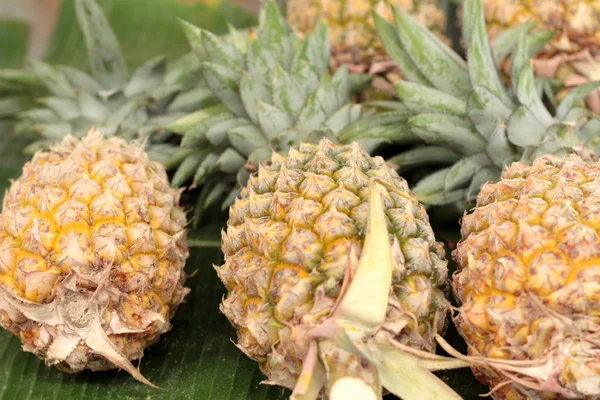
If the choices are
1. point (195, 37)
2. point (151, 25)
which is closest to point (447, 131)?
point (195, 37)

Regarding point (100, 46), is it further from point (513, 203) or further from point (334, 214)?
point (513, 203)

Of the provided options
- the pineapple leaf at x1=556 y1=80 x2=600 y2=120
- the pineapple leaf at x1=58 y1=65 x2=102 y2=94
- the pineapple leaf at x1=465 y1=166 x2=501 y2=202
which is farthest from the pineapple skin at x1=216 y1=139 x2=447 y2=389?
the pineapple leaf at x1=58 y1=65 x2=102 y2=94

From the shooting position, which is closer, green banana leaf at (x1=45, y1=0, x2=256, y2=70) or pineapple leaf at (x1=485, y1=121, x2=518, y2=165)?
pineapple leaf at (x1=485, y1=121, x2=518, y2=165)

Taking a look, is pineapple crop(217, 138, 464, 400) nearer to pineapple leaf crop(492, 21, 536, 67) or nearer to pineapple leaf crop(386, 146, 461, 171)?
pineapple leaf crop(386, 146, 461, 171)

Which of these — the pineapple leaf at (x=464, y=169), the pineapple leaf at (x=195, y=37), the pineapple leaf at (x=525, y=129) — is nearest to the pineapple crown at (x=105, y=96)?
the pineapple leaf at (x=195, y=37)

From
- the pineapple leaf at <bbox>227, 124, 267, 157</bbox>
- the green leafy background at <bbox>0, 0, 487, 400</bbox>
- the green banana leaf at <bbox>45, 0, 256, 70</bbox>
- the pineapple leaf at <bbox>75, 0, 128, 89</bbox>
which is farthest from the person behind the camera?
the green banana leaf at <bbox>45, 0, 256, 70</bbox>

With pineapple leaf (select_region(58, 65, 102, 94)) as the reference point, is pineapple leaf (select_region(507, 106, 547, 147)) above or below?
above

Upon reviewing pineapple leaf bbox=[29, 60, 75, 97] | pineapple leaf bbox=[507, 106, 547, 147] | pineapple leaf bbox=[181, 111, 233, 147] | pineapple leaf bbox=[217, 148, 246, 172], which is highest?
pineapple leaf bbox=[507, 106, 547, 147]

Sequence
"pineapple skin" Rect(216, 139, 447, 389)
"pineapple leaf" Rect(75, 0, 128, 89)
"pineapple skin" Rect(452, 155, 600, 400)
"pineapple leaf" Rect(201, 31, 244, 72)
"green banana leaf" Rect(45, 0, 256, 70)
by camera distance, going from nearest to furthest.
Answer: "pineapple skin" Rect(452, 155, 600, 400) < "pineapple skin" Rect(216, 139, 447, 389) < "pineapple leaf" Rect(201, 31, 244, 72) < "pineapple leaf" Rect(75, 0, 128, 89) < "green banana leaf" Rect(45, 0, 256, 70)
